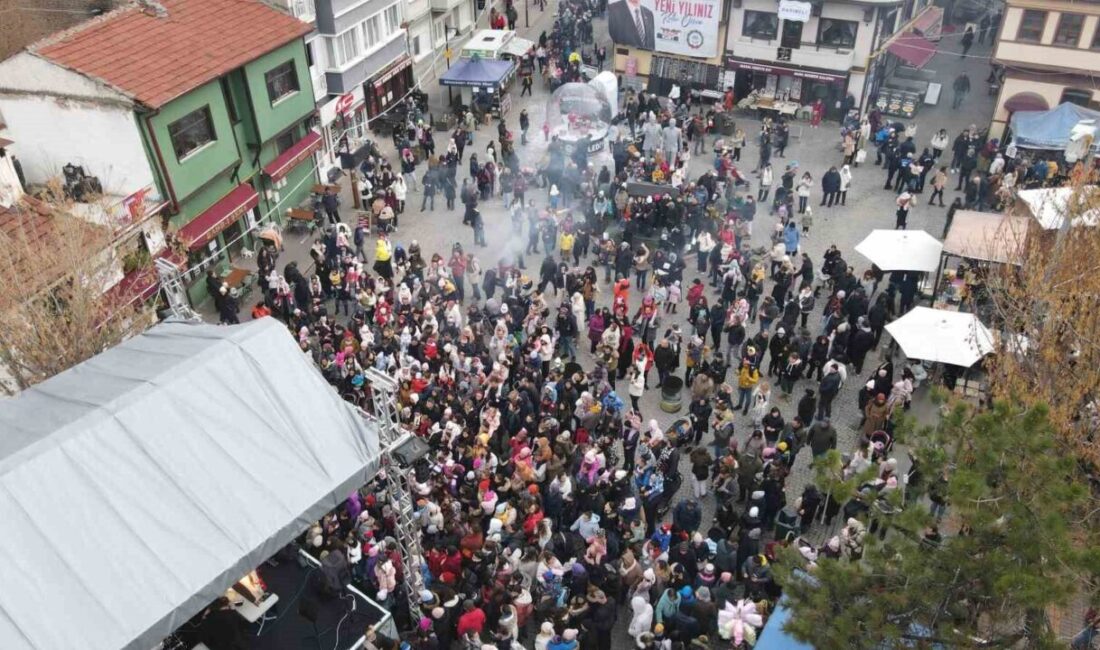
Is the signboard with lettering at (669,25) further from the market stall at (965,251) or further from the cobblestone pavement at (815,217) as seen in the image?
the market stall at (965,251)

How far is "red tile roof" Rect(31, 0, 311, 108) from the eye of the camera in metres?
20.6

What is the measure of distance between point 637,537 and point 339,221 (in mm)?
16524

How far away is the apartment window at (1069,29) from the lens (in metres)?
28.7

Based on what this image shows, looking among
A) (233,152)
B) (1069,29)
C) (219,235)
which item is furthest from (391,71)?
(1069,29)

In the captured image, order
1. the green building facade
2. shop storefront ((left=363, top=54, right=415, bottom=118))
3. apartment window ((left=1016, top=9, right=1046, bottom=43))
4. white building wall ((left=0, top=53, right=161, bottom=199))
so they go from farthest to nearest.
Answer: shop storefront ((left=363, top=54, right=415, bottom=118)), apartment window ((left=1016, top=9, right=1046, bottom=43)), the green building facade, white building wall ((left=0, top=53, right=161, bottom=199))

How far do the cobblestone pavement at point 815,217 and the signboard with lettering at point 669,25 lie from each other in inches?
132

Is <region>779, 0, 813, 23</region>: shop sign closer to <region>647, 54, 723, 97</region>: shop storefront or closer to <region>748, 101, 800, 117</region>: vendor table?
<region>748, 101, 800, 117</region>: vendor table

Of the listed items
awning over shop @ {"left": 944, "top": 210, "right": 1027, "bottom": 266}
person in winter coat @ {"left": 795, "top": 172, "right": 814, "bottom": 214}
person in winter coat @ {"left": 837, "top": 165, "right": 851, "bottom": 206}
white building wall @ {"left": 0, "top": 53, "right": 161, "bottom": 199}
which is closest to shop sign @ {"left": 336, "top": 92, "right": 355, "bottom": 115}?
white building wall @ {"left": 0, "top": 53, "right": 161, "bottom": 199}

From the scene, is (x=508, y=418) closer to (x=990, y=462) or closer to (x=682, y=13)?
(x=990, y=462)

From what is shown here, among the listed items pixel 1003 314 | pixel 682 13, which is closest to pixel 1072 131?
pixel 682 13

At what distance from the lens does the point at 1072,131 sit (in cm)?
2648

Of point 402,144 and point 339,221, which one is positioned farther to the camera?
point 402,144

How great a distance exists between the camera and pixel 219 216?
22.9 metres

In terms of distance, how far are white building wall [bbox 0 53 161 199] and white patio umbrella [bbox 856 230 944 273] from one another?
1784cm
